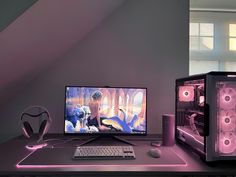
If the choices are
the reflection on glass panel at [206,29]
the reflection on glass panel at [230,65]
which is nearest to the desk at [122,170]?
the reflection on glass panel at [230,65]

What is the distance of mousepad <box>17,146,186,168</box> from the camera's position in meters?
1.12

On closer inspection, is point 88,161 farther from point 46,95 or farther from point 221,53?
point 221,53

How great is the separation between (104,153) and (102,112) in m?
0.41

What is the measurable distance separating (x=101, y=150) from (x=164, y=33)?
1246 millimetres

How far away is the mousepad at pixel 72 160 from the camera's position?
112cm

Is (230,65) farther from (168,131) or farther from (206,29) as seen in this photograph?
(168,131)

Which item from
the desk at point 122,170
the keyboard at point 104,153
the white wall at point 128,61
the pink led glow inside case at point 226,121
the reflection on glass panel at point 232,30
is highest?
the reflection on glass panel at point 232,30

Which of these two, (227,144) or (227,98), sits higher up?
(227,98)

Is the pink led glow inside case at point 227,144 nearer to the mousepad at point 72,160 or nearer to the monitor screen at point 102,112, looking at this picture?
the mousepad at point 72,160

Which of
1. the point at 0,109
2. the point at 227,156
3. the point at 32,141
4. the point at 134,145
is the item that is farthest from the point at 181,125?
the point at 0,109

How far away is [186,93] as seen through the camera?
1599mm

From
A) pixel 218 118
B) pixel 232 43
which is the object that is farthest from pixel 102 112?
pixel 232 43

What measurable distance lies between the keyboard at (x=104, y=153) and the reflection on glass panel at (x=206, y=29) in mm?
1669

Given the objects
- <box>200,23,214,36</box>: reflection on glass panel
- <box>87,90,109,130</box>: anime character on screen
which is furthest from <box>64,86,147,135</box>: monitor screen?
<box>200,23,214,36</box>: reflection on glass panel
